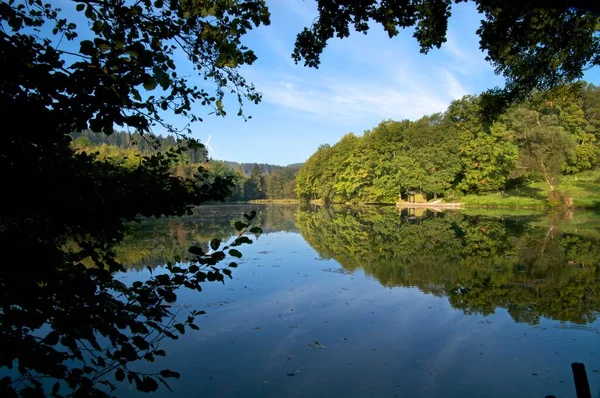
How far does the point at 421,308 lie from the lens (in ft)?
33.9

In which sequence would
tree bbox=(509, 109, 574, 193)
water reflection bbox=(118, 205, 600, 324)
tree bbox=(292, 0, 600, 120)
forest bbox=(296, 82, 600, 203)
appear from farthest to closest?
forest bbox=(296, 82, 600, 203), tree bbox=(509, 109, 574, 193), water reflection bbox=(118, 205, 600, 324), tree bbox=(292, 0, 600, 120)

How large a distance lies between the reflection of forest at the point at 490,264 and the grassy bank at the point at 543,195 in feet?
59.3

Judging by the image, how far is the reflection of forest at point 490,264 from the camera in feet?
33.9

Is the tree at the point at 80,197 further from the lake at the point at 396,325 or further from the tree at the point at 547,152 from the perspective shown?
the tree at the point at 547,152

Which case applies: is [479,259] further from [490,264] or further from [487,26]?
[487,26]

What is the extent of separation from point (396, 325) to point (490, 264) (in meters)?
7.83

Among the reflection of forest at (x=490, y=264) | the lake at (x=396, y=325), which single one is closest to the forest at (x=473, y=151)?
the reflection of forest at (x=490, y=264)

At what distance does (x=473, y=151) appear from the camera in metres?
51.1

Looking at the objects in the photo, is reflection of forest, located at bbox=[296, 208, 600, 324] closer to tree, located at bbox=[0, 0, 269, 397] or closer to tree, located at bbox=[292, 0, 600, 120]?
tree, located at bbox=[292, 0, 600, 120]

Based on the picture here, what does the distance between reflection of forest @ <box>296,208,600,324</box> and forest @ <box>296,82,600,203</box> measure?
18054mm

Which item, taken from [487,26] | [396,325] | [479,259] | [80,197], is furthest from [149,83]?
[479,259]

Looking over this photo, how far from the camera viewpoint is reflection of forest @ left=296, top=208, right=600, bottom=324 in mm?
10320

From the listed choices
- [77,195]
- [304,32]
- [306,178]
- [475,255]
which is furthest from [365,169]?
[77,195]

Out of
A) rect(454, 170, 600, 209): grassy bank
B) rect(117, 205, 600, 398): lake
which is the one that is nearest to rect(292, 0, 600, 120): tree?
rect(117, 205, 600, 398): lake
